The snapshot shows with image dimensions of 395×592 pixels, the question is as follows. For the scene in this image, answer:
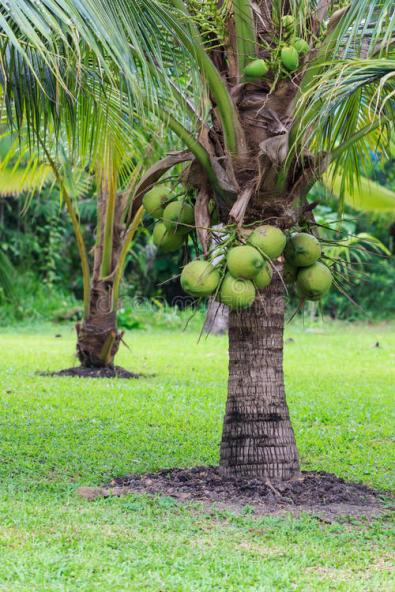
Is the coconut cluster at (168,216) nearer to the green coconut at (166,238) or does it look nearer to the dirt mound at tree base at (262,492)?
the green coconut at (166,238)

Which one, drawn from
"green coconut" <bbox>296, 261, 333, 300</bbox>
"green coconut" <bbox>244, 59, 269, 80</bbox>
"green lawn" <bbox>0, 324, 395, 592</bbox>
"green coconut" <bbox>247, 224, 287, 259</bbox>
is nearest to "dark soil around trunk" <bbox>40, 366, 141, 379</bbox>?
"green lawn" <bbox>0, 324, 395, 592</bbox>

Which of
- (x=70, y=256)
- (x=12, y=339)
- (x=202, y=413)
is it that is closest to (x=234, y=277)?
(x=202, y=413)

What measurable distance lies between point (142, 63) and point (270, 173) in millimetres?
902

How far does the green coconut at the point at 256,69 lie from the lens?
469 cm

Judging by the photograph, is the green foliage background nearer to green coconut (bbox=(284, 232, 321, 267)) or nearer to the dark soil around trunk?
the dark soil around trunk

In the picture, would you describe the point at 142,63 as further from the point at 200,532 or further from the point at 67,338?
the point at 67,338

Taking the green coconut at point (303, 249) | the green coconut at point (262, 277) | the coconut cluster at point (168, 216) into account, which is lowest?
the green coconut at point (262, 277)

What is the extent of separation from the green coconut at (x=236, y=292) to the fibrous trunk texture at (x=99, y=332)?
568cm

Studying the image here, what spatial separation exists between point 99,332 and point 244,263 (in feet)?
19.5

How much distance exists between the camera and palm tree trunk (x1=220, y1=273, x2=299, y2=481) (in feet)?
16.6

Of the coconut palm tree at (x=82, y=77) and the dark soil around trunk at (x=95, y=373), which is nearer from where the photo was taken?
the coconut palm tree at (x=82, y=77)

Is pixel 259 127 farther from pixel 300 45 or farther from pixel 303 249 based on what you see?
pixel 303 249

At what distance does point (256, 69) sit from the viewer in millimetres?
4695

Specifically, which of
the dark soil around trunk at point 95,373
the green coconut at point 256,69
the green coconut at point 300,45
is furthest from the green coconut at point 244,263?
the dark soil around trunk at point 95,373
